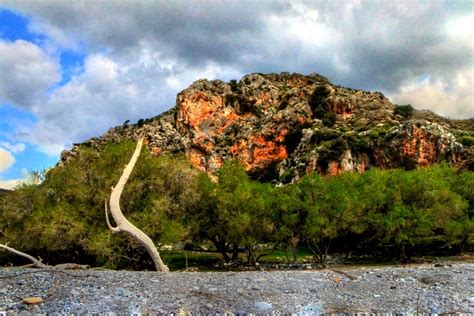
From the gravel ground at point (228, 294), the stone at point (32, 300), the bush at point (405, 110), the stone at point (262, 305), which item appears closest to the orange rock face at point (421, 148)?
the bush at point (405, 110)

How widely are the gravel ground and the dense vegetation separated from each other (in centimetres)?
1478

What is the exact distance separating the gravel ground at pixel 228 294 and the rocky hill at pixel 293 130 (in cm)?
7685

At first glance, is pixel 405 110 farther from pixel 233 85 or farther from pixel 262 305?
pixel 262 305

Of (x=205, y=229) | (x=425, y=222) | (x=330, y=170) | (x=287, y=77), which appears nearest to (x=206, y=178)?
(x=205, y=229)

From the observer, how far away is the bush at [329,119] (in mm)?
131125

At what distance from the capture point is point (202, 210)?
40.8 meters

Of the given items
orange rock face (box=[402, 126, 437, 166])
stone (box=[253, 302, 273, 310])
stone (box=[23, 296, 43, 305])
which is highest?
orange rock face (box=[402, 126, 437, 166])

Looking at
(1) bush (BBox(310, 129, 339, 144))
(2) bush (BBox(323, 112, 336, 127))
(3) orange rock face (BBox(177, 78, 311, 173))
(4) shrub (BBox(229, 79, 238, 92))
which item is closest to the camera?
(1) bush (BBox(310, 129, 339, 144))

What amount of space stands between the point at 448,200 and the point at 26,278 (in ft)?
144

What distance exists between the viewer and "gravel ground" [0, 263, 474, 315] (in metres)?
12.7

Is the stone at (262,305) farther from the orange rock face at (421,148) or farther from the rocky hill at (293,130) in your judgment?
the orange rock face at (421,148)

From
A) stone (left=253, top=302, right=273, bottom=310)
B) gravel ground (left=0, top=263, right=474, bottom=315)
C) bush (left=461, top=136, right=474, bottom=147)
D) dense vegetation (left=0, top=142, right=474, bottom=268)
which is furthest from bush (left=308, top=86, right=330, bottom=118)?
stone (left=253, top=302, right=273, bottom=310)

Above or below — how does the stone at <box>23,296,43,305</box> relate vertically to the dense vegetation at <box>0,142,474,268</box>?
below

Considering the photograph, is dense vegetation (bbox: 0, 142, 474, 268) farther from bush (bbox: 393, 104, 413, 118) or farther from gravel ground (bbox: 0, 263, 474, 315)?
bush (bbox: 393, 104, 413, 118)
